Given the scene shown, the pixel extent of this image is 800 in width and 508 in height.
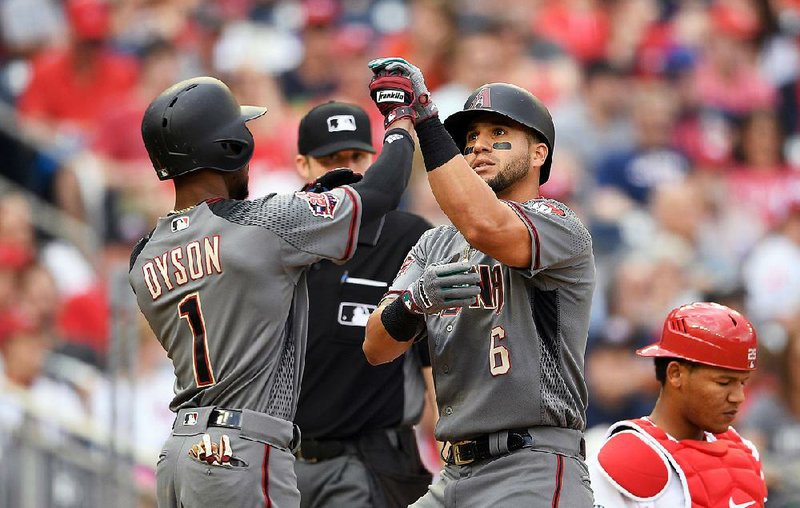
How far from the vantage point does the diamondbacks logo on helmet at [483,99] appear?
4.43m

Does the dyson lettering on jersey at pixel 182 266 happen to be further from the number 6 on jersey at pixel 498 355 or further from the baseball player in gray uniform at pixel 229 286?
the number 6 on jersey at pixel 498 355

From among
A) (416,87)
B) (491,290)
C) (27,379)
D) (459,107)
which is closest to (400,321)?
(491,290)

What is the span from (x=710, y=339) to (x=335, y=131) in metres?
2.02

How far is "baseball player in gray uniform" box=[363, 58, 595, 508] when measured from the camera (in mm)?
4047

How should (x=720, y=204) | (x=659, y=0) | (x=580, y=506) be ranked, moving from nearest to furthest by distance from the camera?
1. (x=580, y=506)
2. (x=720, y=204)
3. (x=659, y=0)

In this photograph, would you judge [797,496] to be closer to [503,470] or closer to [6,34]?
[503,470]

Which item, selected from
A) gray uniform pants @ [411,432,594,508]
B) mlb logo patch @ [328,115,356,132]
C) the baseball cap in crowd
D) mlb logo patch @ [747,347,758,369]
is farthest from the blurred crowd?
gray uniform pants @ [411,432,594,508]

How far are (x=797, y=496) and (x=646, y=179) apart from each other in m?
3.71

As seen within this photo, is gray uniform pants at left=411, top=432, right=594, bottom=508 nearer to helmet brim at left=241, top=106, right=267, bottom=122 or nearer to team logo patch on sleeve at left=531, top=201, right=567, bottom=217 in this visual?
team logo patch on sleeve at left=531, top=201, right=567, bottom=217

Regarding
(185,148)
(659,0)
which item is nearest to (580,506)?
(185,148)

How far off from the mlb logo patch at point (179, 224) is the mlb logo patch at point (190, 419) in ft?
2.01

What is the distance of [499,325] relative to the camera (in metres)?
4.18

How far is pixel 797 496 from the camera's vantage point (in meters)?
7.55

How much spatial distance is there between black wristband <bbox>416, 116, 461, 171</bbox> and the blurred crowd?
16.3ft
